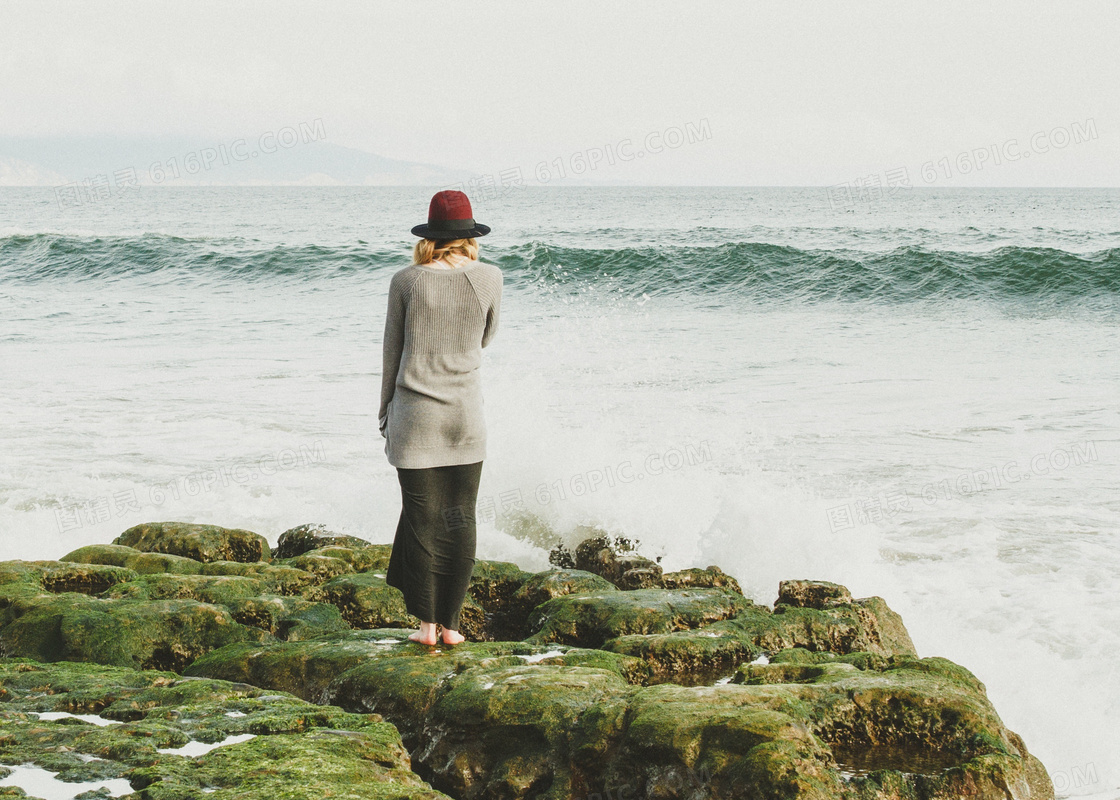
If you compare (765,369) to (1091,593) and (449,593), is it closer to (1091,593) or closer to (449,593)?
(1091,593)

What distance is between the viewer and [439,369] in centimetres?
366

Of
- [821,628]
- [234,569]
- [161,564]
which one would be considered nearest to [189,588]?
[234,569]

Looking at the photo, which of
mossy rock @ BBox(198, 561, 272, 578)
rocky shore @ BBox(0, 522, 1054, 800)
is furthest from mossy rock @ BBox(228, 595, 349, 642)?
mossy rock @ BBox(198, 561, 272, 578)

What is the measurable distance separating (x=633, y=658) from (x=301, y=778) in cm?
179

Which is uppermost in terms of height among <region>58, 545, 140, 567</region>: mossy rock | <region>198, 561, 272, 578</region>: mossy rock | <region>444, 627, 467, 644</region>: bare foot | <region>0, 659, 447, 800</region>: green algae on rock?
<region>0, 659, 447, 800</region>: green algae on rock

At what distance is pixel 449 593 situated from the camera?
13.2ft

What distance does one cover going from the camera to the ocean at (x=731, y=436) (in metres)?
6.22

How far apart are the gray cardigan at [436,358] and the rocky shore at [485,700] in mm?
877

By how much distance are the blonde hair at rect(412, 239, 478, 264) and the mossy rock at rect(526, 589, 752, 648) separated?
197 centimetres

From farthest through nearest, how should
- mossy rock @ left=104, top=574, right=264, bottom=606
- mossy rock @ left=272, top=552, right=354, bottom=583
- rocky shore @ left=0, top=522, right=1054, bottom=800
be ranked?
mossy rock @ left=272, top=552, right=354, bottom=583 < mossy rock @ left=104, top=574, right=264, bottom=606 < rocky shore @ left=0, top=522, right=1054, bottom=800

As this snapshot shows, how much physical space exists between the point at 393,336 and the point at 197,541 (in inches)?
130

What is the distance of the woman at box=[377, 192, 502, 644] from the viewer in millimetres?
3617

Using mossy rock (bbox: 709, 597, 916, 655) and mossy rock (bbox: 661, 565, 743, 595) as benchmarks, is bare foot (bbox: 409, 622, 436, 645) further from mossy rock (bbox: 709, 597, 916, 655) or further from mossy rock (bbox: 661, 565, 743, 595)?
mossy rock (bbox: 661, 565, 743, 595)

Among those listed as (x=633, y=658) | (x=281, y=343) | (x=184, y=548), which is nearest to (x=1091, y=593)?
(x=633, y=658)
